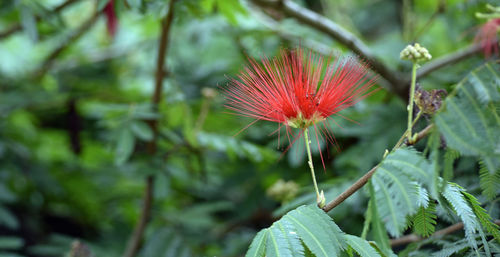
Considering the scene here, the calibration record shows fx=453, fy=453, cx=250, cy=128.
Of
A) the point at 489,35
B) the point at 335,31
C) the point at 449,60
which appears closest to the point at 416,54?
the point at 489,35

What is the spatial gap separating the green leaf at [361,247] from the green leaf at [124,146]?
5.00ft

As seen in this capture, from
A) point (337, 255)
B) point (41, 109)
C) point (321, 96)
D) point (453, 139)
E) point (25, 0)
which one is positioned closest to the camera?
point (453, 139)

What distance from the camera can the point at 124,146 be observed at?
252 cm

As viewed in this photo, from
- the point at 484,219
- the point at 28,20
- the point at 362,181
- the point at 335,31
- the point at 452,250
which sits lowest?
the point at 452,250

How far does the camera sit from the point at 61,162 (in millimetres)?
4105

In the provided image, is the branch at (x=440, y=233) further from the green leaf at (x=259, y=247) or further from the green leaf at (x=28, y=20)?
the green leaf at (x=28, y=20)

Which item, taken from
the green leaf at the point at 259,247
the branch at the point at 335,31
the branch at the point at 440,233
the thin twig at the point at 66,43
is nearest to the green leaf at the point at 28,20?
the thin twig at the point at 66,43

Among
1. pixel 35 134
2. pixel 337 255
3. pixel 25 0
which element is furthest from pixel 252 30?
pixel 337 255

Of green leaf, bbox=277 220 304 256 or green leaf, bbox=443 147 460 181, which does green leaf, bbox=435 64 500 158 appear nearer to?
green leaf, bbox=443 147 460 181

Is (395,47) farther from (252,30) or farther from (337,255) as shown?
(337,255)

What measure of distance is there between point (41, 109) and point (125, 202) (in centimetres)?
107

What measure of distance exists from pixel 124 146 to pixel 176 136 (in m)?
0.46

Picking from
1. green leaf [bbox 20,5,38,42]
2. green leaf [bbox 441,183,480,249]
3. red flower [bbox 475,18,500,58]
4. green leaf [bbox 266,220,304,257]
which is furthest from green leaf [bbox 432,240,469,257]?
green leaf [bbox 20,5,38,42]

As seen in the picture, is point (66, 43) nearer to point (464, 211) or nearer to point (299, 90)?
point (299, 90)
